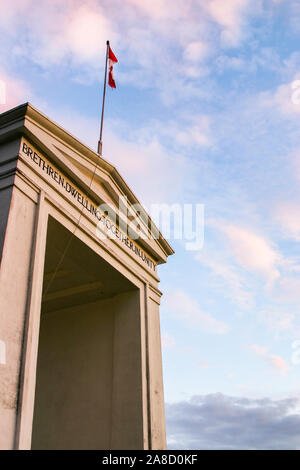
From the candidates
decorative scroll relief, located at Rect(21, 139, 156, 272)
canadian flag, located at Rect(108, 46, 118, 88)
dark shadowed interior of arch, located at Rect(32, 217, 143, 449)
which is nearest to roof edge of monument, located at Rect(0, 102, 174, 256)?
decorative scroll relief, located at Rect(21, 139, 156, 272)

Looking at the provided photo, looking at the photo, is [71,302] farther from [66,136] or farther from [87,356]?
[66,136]

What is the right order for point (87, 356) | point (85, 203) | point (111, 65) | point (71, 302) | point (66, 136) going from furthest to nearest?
1. point (111, 65)
2. point (71, 302)
3. point (87, 356)
4. point (85, 203)
5. point (66, 136)

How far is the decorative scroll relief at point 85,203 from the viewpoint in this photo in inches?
486

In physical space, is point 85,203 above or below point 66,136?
below

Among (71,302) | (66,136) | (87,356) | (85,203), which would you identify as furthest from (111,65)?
(87,356)

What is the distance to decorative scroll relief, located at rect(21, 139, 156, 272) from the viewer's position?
12333 mm

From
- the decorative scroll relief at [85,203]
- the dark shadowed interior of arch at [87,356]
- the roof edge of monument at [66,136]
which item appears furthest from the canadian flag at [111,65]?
the dark shadowed interior of arch at [87,356]

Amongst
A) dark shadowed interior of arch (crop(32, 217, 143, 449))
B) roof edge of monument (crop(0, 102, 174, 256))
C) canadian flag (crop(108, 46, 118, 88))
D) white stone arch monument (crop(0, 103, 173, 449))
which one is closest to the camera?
white stone arch monument (crop(0, 103, 173, 449))

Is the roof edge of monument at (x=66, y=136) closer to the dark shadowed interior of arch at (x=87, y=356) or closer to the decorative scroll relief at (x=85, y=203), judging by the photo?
the decorative scroll relief at (x=85, y=203)

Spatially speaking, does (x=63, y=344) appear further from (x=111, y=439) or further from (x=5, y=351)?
(x=5, y=351)

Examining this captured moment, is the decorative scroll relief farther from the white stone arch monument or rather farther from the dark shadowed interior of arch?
the dark shadowed interior of arch

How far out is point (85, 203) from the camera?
14.4 meters
